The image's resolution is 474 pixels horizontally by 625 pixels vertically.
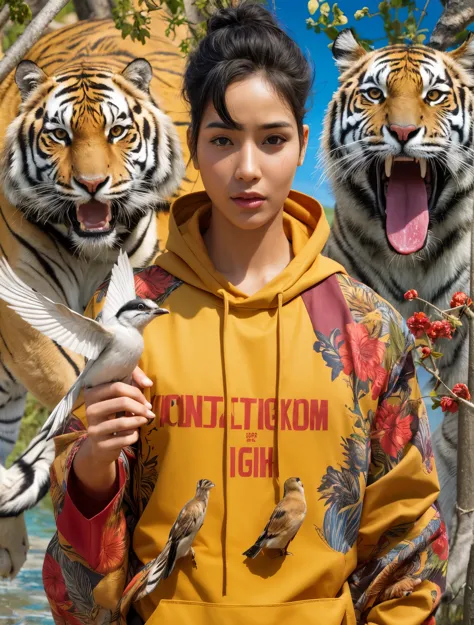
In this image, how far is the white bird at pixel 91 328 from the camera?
3.22 ft

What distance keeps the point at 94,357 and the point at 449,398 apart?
3.52 ft

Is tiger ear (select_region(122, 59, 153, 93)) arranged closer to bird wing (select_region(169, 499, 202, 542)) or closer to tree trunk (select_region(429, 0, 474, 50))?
tree trunk (select_region(429, 0, 474, 50))

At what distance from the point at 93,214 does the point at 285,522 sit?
1213 mm

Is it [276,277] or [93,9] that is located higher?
[93,9]

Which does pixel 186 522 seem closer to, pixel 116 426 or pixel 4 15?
pixel 116 426

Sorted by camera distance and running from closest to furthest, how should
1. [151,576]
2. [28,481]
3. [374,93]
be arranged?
[151,576]
[374,93]
[28,481]

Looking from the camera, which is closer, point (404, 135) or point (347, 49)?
point (404, 135)

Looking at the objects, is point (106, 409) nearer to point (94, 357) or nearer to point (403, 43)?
point (94, 357)

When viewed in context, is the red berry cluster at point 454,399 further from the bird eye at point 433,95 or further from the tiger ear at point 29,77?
the tiger ear at point 29,77

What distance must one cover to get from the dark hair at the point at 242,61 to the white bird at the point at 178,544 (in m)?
0.46

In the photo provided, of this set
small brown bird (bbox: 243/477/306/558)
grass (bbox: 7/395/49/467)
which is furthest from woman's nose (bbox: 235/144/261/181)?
grass (bbox: 7/395/49/467)

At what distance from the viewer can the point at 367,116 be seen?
213 cm

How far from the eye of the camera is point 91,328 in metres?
0.99

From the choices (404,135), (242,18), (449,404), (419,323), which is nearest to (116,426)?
(242,18)
